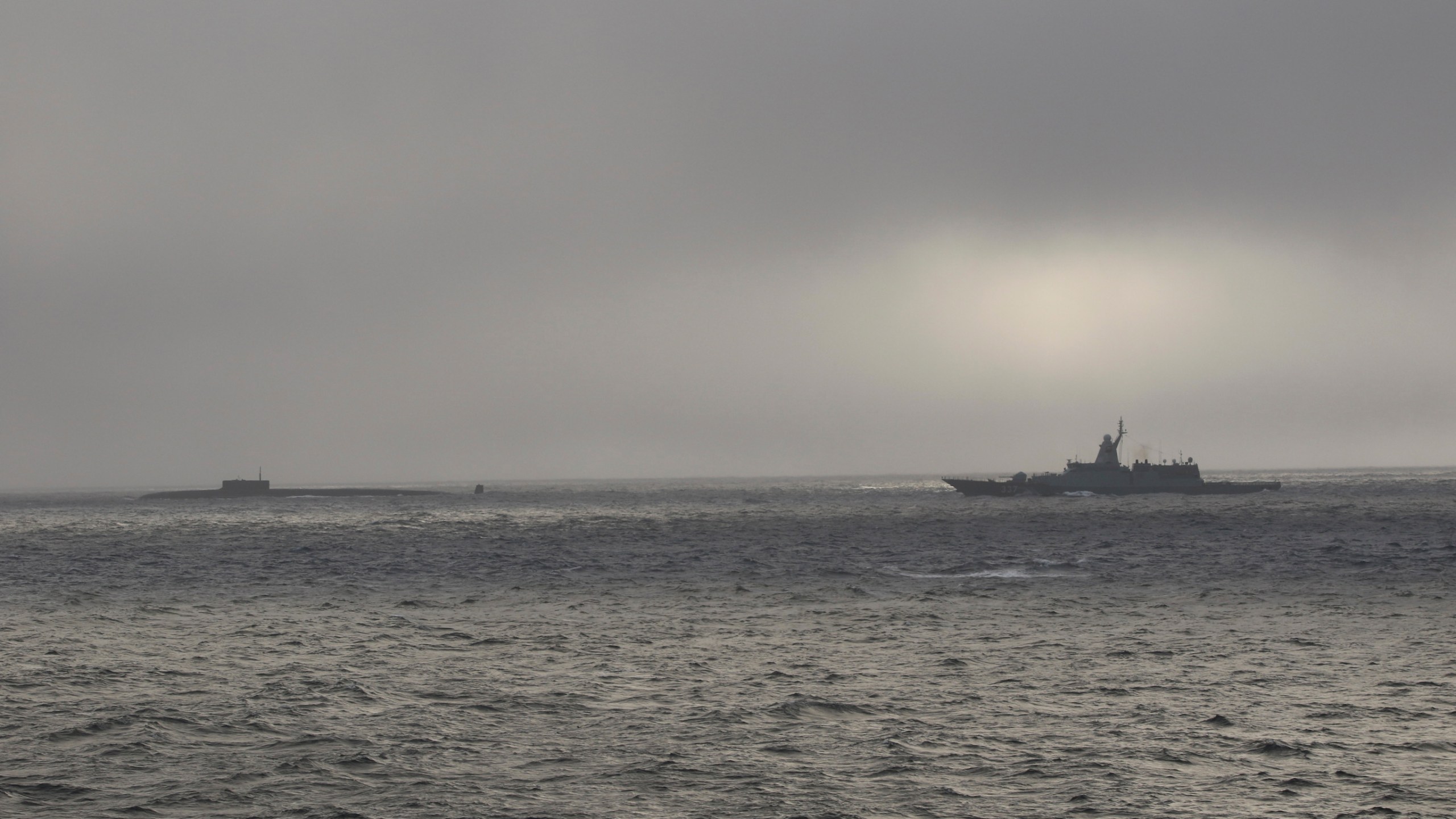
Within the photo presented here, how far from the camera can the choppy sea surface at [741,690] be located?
57.0ft

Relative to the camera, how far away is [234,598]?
155 ft

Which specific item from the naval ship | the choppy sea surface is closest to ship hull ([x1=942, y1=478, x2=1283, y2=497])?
the naval ship

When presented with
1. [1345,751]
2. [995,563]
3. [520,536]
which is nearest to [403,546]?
[520,536]

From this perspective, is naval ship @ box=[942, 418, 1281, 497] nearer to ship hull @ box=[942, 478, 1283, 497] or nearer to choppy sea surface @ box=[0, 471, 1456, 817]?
ship hull @ box=[942, 478, 1283, 497]

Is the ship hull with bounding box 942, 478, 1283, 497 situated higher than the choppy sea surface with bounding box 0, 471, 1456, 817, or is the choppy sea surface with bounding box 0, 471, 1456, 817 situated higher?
the ship hull with bounding box 942, 478, 1283, 497

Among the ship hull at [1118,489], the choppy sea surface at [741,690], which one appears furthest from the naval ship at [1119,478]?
the choppy sea surface at [741,690]

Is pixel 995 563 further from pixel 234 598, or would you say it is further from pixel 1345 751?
pixel 1345 751

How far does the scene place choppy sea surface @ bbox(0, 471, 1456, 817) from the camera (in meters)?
17.4

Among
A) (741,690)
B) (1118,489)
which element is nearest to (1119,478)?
(1118,489)

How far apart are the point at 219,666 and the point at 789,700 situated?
1539 centimetres

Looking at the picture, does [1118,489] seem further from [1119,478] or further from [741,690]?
[741,690]

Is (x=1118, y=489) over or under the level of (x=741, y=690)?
over

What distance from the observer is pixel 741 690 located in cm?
2548

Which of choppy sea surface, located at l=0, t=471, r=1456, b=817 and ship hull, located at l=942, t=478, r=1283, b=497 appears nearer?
choppy sea surface, located at l=0, t=471, r=1456, b=817
